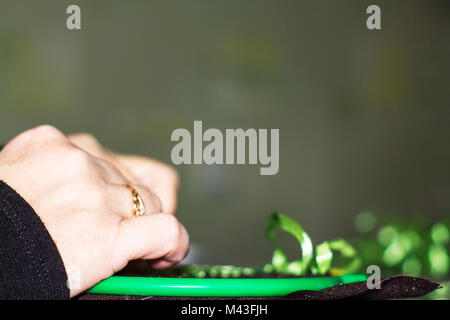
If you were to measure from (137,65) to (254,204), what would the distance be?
0.73m

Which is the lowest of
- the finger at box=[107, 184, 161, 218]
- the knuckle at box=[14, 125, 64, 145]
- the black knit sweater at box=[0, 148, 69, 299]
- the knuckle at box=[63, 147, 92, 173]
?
the black knit sweater at box=[0, 148, 69, 299]

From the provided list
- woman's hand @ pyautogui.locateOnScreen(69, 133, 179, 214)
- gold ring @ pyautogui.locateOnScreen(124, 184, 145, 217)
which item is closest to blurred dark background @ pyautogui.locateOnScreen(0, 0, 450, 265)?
woman's hand @ pyautogui.locateOnScreen(69, 133, 179, 214)

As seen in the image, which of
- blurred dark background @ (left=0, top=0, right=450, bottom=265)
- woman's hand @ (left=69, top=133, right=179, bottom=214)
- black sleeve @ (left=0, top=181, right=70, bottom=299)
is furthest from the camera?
blurred dark background @ (left=0, top=0, right=450, bottom=265)

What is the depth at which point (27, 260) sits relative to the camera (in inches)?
10.1

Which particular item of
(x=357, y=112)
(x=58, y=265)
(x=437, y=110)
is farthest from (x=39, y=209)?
(x=437, y=110)

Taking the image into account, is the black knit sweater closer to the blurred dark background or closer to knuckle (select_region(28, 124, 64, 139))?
knuckle (select_region(28, 124, 64, 139))

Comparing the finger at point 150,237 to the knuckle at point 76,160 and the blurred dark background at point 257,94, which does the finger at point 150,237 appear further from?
the blurred dark background at point 257,94

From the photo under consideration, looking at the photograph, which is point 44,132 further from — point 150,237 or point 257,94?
point 257,94

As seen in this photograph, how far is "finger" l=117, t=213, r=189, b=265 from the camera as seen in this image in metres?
0.29

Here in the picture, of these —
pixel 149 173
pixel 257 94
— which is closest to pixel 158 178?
pixel 149 173

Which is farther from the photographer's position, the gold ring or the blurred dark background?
the blurred dark background

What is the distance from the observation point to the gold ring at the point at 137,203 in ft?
1.08
